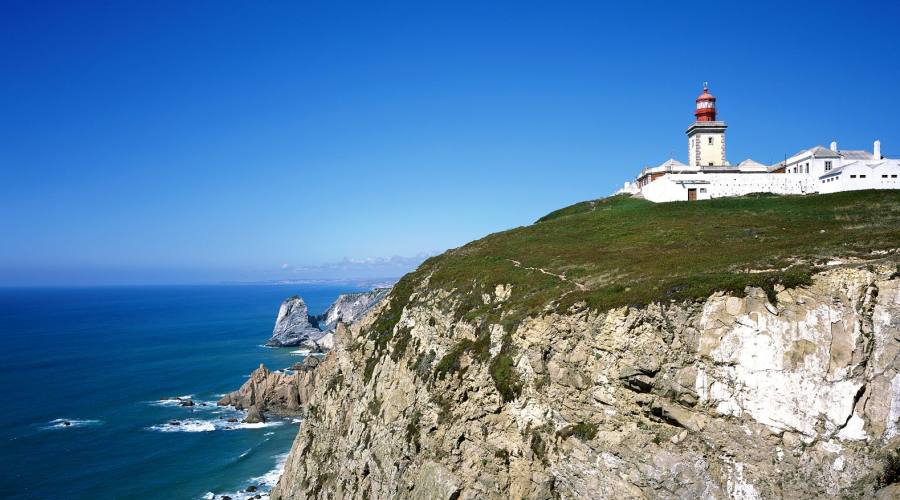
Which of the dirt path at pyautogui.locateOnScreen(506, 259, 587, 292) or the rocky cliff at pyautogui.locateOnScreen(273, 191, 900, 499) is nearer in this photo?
the rocky cliff at pyautogui.locateOnScreen(273, 191, 900, 499)

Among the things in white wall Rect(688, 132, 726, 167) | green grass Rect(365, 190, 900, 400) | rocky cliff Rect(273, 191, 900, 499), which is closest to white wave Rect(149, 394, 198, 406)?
rocky cliff Rect(273, 191, 900, 499)

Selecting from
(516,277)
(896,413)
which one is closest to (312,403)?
(516,277)

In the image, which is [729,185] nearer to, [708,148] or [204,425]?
[708,148]

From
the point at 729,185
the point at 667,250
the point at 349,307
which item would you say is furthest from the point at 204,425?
the point at 349,307

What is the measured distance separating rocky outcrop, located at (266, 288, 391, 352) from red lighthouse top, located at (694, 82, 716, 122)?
68.7m

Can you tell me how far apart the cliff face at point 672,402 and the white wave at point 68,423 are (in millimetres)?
44948

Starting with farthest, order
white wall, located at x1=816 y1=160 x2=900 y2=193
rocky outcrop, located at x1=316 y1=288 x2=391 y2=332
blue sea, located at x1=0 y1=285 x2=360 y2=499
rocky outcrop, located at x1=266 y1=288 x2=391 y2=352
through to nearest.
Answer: rocky outcrop, located at x1=316 y1=288 x2=391 y2=332 → rocky outcrop, located at x1=266 y1=288 x2=391 y2=352 → blue sea, located at x1=0 y1=285 x2=360 y2=499 → white wall, located at x1=816 y1=160 x2=900 y2=193

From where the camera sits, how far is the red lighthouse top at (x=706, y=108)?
50.5m

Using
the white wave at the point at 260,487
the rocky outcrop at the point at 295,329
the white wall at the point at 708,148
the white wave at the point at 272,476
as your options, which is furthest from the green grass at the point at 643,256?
the rocky outcrop at the point at 295,329

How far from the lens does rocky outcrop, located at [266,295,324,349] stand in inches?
4557

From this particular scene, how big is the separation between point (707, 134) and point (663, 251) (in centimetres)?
2465

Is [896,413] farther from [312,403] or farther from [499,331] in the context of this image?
[312,403]

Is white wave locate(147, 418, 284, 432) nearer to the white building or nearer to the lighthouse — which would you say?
the white building

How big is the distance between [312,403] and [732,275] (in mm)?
28653
